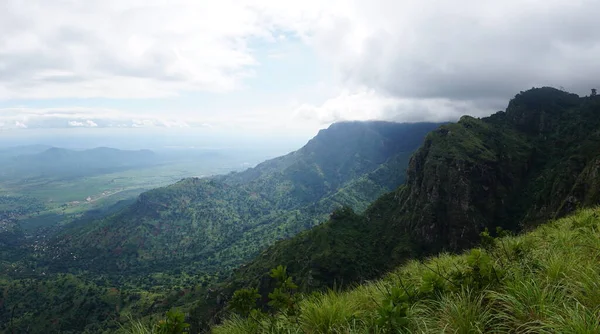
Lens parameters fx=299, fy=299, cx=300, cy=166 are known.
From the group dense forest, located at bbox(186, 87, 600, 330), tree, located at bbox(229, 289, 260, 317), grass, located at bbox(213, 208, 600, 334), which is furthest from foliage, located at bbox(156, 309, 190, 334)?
dense forest, located at bbox(186, 87, 600, 330)

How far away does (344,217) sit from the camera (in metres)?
102

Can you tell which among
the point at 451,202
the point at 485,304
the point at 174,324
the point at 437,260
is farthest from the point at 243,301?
the point at 451,202

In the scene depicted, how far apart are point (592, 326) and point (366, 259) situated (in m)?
83.0

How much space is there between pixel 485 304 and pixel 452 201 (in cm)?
9726

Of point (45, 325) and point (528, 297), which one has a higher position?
point (528, 297)

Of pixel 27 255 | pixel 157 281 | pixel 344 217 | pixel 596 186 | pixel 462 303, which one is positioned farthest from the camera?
pixel 27 255

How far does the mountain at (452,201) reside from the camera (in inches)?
3081

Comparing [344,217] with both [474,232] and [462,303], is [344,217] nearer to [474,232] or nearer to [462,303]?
[474,232]

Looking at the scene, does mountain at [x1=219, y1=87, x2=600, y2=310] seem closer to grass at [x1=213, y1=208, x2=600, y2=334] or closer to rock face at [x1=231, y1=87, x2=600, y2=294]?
rock face at [x1=231, y1=87, x2=600, y2=294]

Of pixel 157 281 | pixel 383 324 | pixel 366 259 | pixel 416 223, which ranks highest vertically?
pixel 383 324

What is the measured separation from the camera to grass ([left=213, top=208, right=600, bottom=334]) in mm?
4051

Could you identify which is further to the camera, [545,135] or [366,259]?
[545,135]

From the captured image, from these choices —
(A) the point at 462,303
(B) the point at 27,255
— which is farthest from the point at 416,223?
(B) the point at 27,255

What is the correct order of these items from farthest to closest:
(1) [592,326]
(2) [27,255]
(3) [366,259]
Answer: (2) [27,255], (3) [366,259], (1) [592,326]
